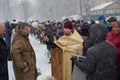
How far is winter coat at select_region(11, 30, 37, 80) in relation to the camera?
5.30 m

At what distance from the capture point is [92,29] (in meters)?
4.21

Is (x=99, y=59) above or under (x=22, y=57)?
above

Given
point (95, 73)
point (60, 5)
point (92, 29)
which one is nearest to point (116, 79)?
point (95, 73)

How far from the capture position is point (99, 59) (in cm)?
408

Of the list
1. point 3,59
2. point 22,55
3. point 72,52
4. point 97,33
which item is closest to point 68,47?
point 72,52

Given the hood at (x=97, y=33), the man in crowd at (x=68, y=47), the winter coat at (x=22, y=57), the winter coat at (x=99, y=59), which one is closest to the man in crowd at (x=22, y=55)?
the winter coat at (x=22, y=57)

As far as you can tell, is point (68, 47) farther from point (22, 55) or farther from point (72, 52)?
point (22, 55)

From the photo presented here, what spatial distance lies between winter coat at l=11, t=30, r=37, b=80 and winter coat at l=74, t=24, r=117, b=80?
4.56 feet

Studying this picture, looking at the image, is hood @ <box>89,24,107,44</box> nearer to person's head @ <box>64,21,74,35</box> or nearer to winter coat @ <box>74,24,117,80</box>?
winter coat @ <box>74,24,117,80</box>

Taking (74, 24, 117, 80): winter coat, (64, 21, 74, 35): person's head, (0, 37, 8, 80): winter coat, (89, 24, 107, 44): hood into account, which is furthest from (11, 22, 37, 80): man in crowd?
(89, 24, 107, 44): hood

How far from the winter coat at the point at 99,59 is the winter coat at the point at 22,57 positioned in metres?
1.39

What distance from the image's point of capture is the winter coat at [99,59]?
4.06 metres

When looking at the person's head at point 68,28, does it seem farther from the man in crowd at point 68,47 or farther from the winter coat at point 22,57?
the winter coat at point 22,57

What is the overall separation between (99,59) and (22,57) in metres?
1.74
